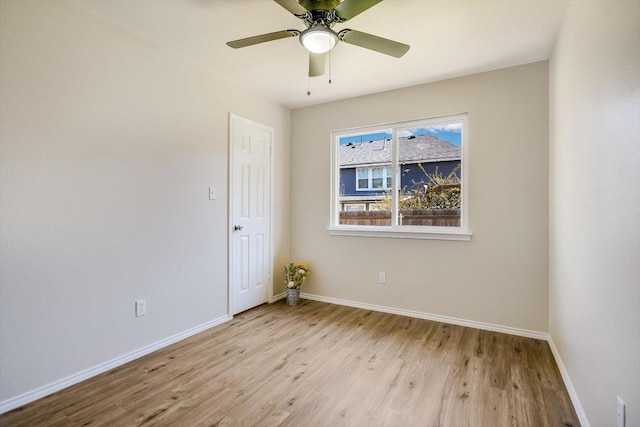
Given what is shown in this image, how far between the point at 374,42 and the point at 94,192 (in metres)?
2.15

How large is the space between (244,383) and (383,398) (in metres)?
0.91

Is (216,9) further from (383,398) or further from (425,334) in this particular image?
(425,334)

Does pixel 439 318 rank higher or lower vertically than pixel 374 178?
lower

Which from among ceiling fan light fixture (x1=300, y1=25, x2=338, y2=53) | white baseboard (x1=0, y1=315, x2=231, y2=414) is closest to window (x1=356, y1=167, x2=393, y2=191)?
ceiling fan light fixture (x1=300, y1=25, x2=338, y2=53)

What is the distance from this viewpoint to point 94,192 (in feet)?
7.17

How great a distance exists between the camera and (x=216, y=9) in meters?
2.09

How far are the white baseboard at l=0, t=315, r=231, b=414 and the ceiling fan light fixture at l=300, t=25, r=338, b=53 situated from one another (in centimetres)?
258

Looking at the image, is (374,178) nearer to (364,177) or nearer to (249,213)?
(364,177)

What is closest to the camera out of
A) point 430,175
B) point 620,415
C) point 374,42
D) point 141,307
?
point 620,415

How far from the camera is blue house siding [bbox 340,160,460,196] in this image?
3285 mm

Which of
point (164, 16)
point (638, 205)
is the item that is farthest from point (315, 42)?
point (638, 205)

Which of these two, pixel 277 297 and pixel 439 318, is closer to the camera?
pixel 439 318

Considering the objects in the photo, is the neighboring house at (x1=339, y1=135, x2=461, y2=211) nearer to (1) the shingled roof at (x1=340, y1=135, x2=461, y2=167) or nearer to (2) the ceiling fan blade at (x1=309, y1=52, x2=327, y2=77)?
(1) the shingled roof at (x1=340, y1=135, x2=461, y2=167)

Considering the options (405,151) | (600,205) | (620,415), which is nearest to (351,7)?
(600,205)
